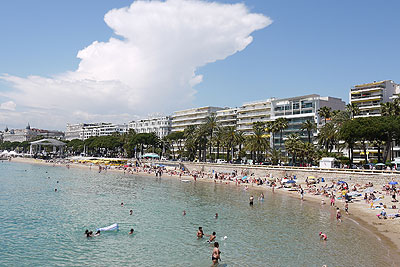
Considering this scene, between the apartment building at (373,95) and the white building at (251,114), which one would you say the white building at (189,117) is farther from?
the apartment building at (373,95)

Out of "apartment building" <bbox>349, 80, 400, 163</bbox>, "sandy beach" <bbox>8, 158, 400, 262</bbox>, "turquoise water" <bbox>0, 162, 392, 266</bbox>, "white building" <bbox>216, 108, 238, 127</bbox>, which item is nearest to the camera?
"turquoise water" <bbox>0, 162, 392, 266</bbox>

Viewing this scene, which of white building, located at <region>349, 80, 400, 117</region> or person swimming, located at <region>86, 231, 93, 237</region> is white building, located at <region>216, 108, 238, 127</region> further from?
person swimming, located at <region>86, 231, 93, 237</region>

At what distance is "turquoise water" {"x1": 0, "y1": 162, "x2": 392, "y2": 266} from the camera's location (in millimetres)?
19828

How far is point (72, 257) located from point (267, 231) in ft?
50.8

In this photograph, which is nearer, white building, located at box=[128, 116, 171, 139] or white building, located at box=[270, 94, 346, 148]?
white building, located at box=[270, 94, 346, 148]

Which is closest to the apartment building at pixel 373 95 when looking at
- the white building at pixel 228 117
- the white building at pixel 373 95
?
the white building at pixel 373 95

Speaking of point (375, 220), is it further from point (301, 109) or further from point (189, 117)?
point (189, 117)

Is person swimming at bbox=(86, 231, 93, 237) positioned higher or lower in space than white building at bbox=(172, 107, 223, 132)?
lower

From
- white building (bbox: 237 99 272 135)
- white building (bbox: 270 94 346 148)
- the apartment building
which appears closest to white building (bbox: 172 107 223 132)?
white building (bbox: 237 99 272 135)

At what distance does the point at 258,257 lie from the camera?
66.7 ft

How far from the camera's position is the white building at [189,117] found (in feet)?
454

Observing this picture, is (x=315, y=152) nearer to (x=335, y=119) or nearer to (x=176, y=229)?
(x=335, y=119)

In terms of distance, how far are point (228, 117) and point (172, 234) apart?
10242 cm

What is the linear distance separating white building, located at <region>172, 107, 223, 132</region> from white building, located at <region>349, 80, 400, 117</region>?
61.5 metres
